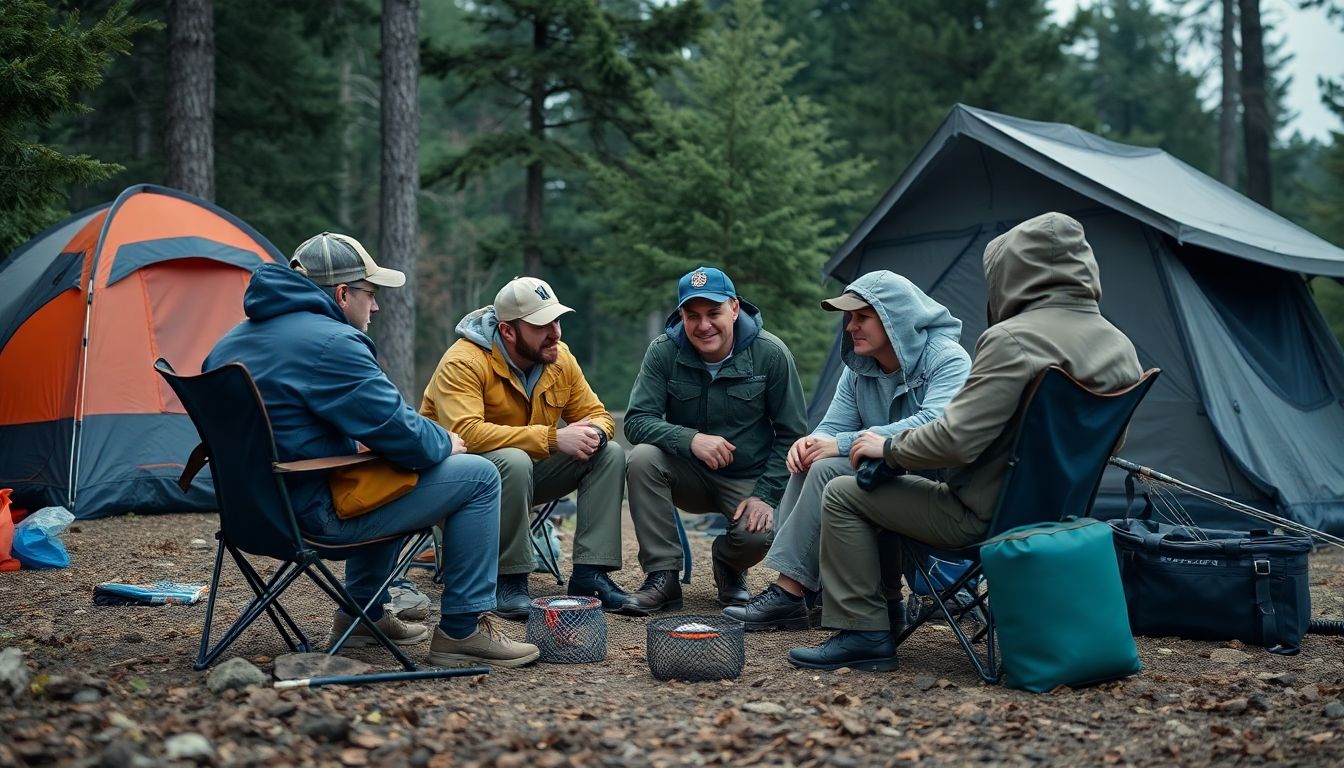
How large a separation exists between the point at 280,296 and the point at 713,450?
1.83 metres

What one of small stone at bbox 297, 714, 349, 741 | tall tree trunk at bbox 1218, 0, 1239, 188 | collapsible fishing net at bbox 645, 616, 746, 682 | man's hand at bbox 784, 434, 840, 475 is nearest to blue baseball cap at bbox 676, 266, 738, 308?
man's hand at bbox 784, 434, 840, 475

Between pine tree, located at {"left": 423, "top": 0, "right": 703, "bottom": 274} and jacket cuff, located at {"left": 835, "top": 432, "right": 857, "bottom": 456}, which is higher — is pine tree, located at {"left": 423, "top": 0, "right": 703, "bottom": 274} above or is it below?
above

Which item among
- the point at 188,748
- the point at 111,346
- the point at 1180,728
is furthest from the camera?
the point at 111,346

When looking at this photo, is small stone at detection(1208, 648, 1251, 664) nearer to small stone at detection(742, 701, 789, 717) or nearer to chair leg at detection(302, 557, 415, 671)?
small stone at detection(742, 701, 789, 717)

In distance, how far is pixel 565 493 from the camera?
15.6 feet

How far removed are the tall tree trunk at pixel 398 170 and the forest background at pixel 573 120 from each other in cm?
2

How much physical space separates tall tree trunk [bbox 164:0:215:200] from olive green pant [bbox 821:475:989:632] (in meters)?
7.25

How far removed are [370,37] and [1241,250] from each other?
18.5 metres

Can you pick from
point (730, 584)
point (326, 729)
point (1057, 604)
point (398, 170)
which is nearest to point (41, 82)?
point (326, 729)

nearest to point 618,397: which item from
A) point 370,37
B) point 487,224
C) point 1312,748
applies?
point 487,224

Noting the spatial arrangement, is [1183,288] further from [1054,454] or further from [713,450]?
[1054,454]

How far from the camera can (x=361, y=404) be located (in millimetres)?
3150

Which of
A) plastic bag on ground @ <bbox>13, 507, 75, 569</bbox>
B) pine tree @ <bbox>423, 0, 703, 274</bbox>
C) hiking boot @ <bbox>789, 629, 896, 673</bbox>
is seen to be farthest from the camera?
pine tree @ <bbox>423, 0, 703, 274</bbox>

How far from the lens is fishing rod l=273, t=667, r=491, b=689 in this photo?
295 centimetres
